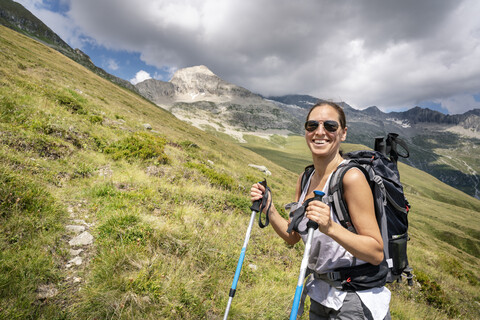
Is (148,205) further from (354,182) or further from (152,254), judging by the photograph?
(354,182)

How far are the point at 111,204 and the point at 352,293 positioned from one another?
17.9ft

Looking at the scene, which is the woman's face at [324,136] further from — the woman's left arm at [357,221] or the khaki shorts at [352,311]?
the khaki shorts at [352,311]

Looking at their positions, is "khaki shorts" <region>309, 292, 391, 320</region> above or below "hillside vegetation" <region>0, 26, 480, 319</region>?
above

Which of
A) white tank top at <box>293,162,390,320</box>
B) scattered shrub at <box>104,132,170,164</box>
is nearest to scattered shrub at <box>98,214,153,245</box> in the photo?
white tank top at <box>293,162,390,320</box>

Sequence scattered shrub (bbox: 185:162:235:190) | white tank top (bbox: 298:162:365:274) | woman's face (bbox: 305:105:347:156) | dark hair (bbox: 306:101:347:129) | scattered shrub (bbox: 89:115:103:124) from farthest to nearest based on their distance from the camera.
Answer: scattered shrub (bbox: 89:115:103:124) → scattered shrub (bbox: 185:162:235:190) → dark hair (bbox: 306:101:347:129) → woman's face (bbox: 305:105:347:156) → white tank top (bbox: 298:162:365:274)

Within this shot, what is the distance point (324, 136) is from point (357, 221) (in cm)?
126

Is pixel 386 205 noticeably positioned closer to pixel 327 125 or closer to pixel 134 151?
pixel 327 125

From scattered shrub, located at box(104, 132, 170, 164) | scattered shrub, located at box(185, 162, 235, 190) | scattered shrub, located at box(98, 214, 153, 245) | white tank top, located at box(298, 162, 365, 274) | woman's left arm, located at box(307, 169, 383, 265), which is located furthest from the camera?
scattered shrub, located at box(185, 162, 235, 190)

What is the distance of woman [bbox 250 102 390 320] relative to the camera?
213 centimetres

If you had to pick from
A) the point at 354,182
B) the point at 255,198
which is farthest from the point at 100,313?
the point at 354,182

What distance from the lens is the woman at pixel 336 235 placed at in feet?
6.98

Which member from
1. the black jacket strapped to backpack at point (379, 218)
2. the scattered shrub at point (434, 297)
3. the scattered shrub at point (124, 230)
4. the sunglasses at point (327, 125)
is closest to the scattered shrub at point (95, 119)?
the scattered shrub at point (124, 230)

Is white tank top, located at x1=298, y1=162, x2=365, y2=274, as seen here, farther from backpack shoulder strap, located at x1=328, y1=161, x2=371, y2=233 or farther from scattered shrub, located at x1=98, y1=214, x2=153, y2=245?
scattered shrub, located at x1=98, y1=214, x2=153, y2=245

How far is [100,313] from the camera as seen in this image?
9.12 feet
